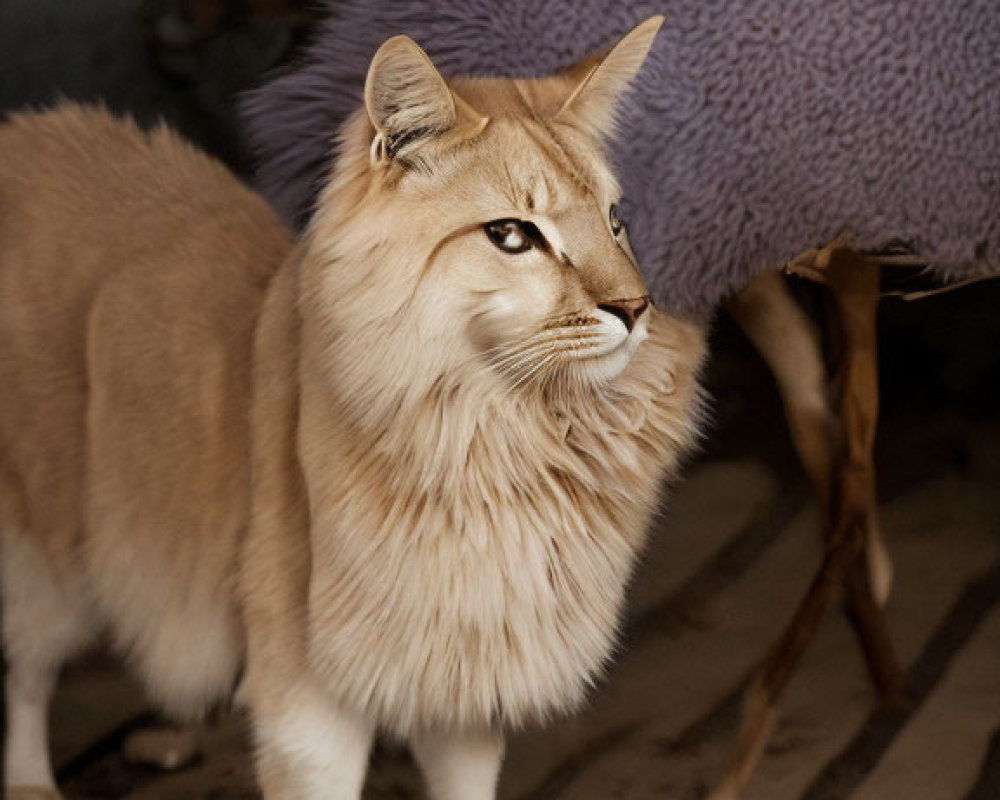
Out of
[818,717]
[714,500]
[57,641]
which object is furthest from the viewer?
[714,500]

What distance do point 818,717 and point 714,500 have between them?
0.52 metres

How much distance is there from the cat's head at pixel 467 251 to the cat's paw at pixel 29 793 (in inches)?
26.4

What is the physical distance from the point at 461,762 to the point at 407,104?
58cm

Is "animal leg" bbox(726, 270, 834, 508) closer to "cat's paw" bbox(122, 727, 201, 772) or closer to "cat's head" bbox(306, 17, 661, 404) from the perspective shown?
"cat's head" bbox(306, 17, 661, 404)

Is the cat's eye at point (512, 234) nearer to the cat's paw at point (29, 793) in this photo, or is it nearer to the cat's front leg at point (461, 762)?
the cat's front leg at point (461, 762)

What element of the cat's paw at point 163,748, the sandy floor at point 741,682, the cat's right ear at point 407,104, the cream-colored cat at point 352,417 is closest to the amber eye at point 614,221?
the cream-colored cat at point 352,417

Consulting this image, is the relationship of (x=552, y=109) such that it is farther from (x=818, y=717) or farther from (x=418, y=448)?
(x=818, y=717)

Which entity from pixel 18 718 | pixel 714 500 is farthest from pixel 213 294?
pixel 714 500

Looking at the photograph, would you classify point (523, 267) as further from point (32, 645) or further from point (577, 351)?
point (32, 645)

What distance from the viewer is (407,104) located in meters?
0.99

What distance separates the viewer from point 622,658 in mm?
1745

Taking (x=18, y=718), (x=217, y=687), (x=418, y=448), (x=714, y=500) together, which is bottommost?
(x=714, y=500)

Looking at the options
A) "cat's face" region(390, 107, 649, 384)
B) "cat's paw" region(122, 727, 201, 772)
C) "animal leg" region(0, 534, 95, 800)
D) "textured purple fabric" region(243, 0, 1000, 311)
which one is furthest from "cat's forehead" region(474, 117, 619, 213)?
"cat's paw" region(122, 727, 201, 772)

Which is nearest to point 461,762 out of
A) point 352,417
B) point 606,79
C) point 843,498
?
point 352,417
